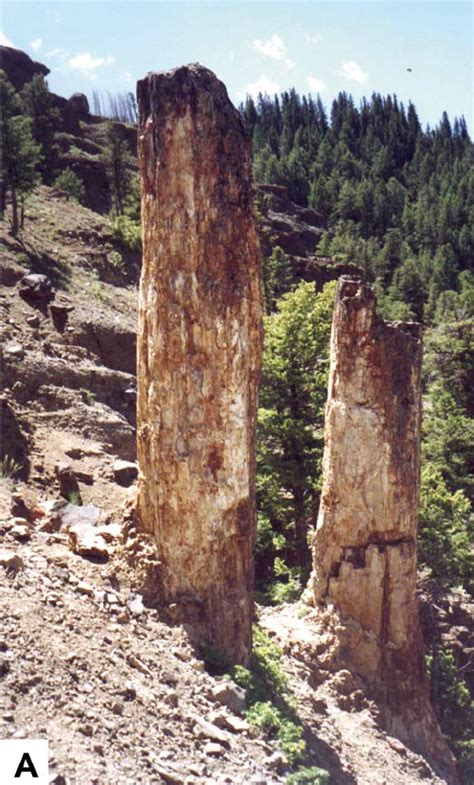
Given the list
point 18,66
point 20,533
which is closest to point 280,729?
point 20,533

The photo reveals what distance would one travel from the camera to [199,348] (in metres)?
8.88

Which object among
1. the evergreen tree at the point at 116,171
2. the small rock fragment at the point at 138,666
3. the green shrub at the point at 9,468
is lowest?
the small rock fragment at the point at 138,666

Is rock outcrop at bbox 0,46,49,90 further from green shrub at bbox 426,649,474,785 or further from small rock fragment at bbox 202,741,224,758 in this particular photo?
small rock fragment at bbox 202,741,224,758

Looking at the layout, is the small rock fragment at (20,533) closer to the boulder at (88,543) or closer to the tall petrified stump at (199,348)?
the boulder at (88,543)

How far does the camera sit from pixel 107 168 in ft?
165

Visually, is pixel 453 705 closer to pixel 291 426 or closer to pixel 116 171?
pixel 291 426

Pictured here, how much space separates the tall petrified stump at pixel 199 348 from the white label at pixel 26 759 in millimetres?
3352

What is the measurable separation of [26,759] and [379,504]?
707cm

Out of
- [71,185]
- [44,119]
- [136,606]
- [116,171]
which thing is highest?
[44,119]

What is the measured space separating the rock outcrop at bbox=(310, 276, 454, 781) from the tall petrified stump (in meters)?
2.55

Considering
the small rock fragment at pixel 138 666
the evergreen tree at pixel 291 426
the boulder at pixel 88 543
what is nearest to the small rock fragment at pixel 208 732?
the small rock fragment at pixel 138 666

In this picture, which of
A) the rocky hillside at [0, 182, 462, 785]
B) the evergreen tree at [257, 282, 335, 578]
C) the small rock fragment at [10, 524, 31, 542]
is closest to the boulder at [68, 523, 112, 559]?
the rocky hillside at [0, 182, 462, 785]

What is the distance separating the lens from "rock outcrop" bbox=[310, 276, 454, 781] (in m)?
11.1

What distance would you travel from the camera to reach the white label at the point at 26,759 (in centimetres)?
557
